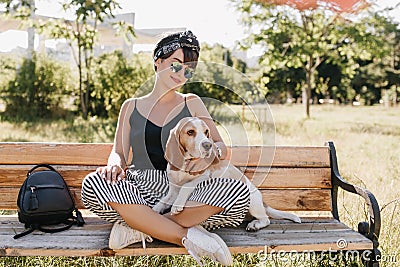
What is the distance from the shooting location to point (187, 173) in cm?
260

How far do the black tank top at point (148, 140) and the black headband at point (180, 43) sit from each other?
36cm

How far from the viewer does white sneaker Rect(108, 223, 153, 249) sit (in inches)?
94.4

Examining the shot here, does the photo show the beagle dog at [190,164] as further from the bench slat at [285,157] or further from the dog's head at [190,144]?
the bench slat at [285,157]

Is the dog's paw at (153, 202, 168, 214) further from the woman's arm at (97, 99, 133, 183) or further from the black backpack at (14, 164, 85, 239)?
the black backpack at (14, 164, 85, 239)

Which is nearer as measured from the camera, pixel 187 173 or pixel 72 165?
pixel 187 173

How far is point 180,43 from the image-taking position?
273 cm

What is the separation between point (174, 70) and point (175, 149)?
19.0 inches

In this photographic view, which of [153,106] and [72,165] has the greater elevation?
[153,106]

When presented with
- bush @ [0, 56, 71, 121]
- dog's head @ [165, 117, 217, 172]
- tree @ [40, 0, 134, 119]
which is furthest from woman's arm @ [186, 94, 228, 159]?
bush @ [0, 56, 71, 121]

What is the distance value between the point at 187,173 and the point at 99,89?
9.08 metres

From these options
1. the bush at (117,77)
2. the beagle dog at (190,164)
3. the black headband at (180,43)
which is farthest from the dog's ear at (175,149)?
the bush at (117,77)

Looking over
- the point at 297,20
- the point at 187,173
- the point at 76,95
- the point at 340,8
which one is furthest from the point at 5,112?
the point at 187,173

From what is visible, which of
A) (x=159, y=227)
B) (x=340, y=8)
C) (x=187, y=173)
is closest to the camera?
(x=159, y=227)

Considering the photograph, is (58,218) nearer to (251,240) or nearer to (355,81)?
(251,240)
